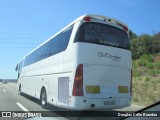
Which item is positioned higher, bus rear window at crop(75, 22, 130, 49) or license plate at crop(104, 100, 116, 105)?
bus rear window at crop(75, 22, 130, 49)

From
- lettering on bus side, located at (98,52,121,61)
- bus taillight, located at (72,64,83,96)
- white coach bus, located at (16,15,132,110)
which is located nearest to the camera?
bus taillight, located at (72,64,83,96)

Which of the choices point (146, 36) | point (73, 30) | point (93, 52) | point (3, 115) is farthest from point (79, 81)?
point (146, 36)

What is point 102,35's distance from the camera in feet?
36.3

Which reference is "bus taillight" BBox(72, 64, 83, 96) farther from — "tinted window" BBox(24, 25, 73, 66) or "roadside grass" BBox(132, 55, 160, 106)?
"roadside grass" BBox(132, 55, 160, 106)

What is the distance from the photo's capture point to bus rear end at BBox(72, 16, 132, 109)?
33.7 ft

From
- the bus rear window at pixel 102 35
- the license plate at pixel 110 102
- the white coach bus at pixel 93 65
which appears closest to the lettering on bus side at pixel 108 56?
the white coach bus at pixel 93 65

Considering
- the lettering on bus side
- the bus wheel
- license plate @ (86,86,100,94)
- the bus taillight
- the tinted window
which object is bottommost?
the bus wheel

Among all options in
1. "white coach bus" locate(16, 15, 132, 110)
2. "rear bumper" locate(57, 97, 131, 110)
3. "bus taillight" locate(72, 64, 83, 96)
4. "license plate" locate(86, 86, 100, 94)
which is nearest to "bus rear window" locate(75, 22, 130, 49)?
"white coach bus" locate(16, 15, 132, 110)

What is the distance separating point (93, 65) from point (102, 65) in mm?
393

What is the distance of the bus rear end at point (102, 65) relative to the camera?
404 inches

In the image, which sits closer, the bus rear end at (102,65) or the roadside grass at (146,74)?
the bus rear end at (102,65)

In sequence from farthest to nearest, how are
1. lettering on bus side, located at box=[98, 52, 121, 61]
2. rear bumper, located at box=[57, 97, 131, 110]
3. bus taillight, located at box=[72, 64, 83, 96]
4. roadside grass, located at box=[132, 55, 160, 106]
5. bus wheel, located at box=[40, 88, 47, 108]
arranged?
roadside grass, located at box=[132, 55, 160, 106] → bus wheel, located at box=[40, 88, 47, 108] → lettering on bus side, located at box=[98, 52, 121, 61] → bus taillight, located at box=[72, 64, 83, 96] → rear bumper, located at box=[57, 97, 131, 110]

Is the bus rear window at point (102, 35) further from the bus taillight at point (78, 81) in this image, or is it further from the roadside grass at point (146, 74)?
the roadside grass at point (146, 74)

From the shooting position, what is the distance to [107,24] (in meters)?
11.3
